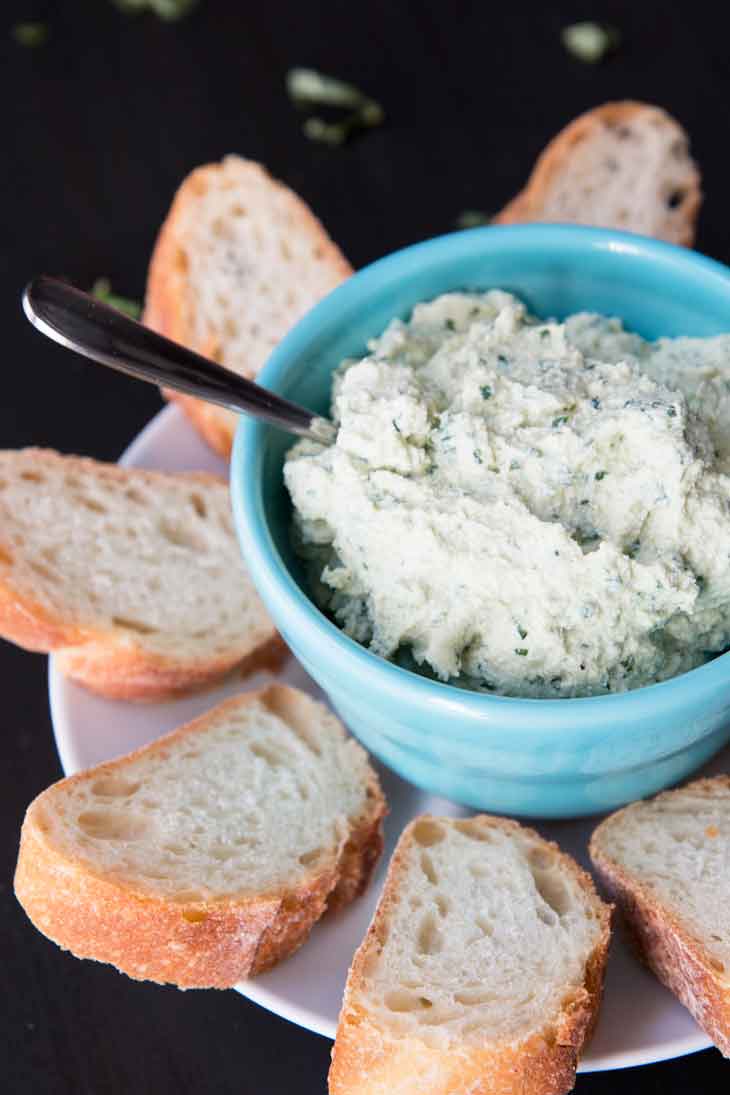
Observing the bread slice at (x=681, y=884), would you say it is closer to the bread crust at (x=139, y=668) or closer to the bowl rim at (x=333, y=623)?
the bowl rim at (x=333, y=623)

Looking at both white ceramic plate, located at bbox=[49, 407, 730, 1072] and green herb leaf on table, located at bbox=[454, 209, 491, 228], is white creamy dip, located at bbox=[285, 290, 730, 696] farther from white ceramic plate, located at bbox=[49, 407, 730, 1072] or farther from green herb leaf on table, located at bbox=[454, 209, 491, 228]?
green herb leaf on table, located at bbox=[454, 209, 491, 228]

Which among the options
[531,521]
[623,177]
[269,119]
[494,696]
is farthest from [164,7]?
[494,696]

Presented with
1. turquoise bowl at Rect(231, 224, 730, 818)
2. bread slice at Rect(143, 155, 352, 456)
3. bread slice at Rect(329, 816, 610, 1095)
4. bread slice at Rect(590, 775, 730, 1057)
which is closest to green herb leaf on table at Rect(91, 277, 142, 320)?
bread slice at Rect(143, 155, 352, 456)

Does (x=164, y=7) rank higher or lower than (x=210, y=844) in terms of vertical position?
higher

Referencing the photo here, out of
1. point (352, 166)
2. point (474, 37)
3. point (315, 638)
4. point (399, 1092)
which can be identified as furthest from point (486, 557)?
point (474, 37)

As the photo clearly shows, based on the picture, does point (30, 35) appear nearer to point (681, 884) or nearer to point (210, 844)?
point (210, 844)

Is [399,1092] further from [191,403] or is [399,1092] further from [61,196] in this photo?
[61,196]
